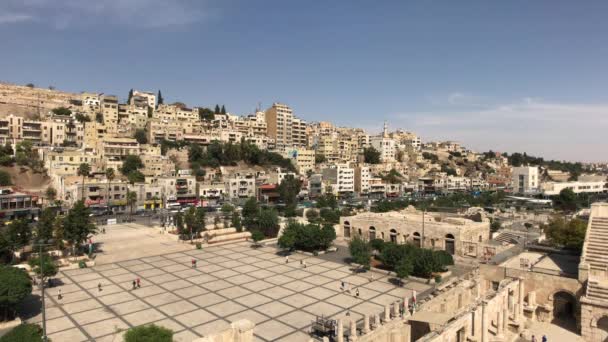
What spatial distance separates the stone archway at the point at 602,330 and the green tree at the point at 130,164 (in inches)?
3088

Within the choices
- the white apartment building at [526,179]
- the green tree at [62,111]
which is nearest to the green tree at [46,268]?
the green tree at [62,111]

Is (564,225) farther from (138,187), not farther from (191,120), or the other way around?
(191,120)

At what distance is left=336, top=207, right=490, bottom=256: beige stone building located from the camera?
132ft

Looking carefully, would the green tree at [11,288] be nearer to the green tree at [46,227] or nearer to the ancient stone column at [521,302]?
the green tree at [46,227]

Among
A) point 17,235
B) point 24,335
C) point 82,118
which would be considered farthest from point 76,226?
point 82,118

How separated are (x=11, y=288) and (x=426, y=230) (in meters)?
36.7

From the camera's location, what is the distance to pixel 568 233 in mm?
33781

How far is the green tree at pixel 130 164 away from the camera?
79.3 m

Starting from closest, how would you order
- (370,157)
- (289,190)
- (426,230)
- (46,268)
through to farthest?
(46,268) → (426,230) → (289,190) → (370,157)

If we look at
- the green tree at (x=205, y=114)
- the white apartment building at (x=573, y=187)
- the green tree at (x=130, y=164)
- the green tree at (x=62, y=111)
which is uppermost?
the green tree at (x=205, y=114)

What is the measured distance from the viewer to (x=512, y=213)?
A: 6894cm

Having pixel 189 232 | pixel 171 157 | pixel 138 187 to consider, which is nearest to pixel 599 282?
pixel 189 232

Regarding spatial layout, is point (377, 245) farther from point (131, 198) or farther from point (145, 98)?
point (145, 98)

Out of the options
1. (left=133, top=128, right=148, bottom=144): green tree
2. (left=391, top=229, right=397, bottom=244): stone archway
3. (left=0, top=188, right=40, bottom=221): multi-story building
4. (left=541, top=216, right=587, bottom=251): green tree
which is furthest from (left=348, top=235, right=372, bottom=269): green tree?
(left=133, top=128, right=148, bottom=144): green tree
